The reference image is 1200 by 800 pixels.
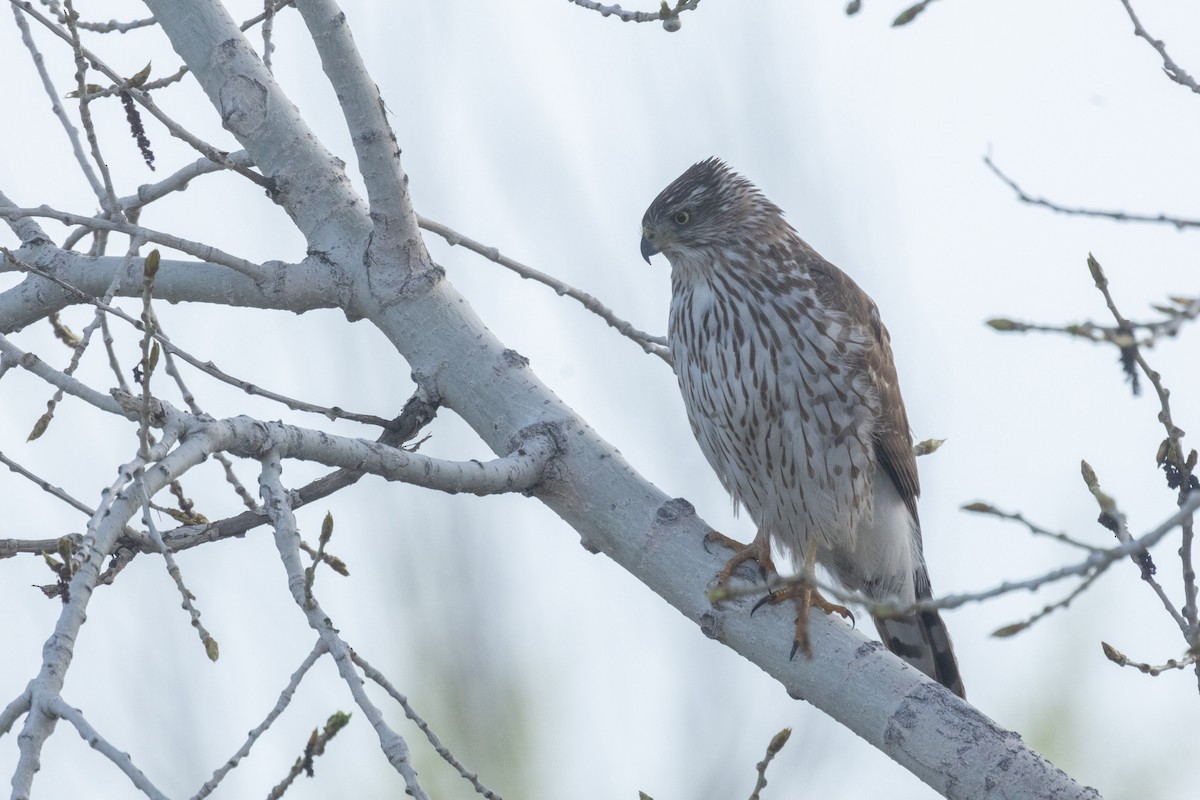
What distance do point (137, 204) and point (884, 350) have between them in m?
2.29

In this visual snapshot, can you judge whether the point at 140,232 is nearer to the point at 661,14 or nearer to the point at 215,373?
the point at 215,373

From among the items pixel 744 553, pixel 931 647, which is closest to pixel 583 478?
pixel 744 553

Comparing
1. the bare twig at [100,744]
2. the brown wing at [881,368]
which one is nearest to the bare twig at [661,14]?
the brown wing at [881,368]

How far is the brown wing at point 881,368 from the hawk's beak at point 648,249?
586 millimetres

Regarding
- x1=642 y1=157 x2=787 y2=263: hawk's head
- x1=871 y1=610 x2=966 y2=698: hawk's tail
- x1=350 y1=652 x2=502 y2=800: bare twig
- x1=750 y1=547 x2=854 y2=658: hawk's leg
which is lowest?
x1=350 y1=652 x2=502 y2=800: bare twig

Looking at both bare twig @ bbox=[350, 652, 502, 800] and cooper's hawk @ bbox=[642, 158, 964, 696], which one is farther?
cooper's hawk @ bbox=[642, 158, 964, 696]

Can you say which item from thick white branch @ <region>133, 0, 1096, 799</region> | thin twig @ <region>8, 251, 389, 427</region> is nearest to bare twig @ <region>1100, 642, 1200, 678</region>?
thick white branch @ <region>133, 0, 1096, 799</region>

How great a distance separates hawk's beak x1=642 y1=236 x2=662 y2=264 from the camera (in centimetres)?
450

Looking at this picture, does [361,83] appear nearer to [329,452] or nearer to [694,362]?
[329,452]

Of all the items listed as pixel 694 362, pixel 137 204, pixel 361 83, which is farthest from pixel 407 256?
pixel 694 362

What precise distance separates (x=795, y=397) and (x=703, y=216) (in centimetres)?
93

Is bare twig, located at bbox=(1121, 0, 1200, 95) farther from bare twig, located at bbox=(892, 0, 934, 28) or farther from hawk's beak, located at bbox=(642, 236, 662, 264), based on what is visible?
hawk's beak, located at bbox=(642, 236, 662, 264)

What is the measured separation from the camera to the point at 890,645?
4.56 m

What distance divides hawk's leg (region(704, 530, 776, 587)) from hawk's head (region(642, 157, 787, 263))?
105 cm
